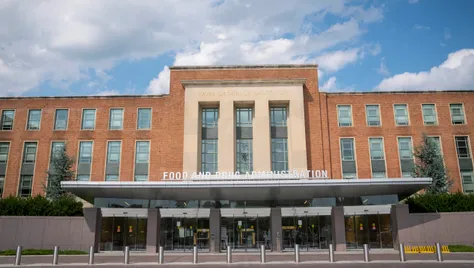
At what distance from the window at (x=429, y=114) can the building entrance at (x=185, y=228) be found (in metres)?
26.2

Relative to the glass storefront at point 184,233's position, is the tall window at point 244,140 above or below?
above

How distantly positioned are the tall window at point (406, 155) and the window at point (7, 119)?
4160 centimetres

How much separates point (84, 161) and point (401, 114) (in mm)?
33946

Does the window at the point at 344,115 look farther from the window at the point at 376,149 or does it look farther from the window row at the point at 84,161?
the window row at the point at 84,161

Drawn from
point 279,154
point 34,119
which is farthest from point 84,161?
point 279,154

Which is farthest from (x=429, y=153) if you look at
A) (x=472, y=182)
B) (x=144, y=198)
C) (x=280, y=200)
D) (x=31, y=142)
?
(x=31, y=142)

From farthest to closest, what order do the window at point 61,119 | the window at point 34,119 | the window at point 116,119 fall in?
the window at point 34,119, the window at point 61,119, the window at point 116,119

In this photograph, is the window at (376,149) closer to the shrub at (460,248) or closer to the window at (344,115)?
the window at (344,115)

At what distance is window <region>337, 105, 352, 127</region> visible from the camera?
4500 cm

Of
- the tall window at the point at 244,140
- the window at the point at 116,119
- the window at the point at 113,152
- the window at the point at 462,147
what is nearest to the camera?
the tall window at the point at 244,140

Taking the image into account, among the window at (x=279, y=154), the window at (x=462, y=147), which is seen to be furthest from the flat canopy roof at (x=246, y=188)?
the window at (x=462, y=147)

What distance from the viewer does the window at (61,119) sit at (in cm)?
4588

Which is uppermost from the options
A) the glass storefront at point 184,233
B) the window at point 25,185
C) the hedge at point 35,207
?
the window at point 25,185

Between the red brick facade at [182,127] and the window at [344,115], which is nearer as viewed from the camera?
the red brick facade at [182,127]
